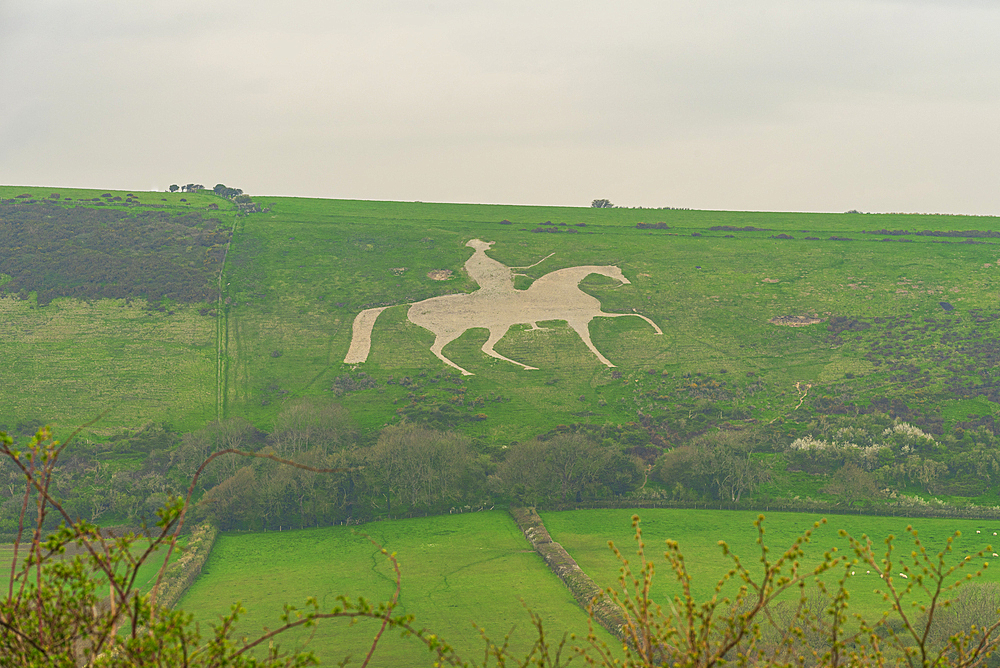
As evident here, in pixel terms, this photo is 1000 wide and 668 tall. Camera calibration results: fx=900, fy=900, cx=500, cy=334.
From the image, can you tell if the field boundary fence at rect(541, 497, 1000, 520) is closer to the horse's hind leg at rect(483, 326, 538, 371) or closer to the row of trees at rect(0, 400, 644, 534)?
the row of trees at rect(0, 400, 644, 534)

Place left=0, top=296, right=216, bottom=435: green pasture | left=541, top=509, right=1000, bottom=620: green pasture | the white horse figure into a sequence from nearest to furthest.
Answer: left=541, top=509, right=1000, bottom=620: green pasture
left=0, top=296, right=216, bottom=435: green pasture
the white horse figure

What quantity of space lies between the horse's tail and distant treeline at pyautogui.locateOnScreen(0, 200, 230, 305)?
1448 centimetres

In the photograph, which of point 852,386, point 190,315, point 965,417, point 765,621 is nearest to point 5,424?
point 190,315

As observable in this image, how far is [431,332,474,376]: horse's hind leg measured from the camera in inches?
2750

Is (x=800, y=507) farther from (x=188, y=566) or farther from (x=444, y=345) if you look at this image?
(x=188, y=566)

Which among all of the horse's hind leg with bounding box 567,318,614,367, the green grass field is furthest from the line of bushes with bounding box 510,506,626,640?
the horse's hind leg with bounding box 567,318,614,367

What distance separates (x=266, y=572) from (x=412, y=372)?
27.6 m

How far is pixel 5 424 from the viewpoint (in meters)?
60.7

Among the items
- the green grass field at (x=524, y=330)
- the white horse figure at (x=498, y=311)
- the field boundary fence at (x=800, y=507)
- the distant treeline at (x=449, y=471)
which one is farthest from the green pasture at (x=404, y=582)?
the white horse figure at (x=498, y=311)

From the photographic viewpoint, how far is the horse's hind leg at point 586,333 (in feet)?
235

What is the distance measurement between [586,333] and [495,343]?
780 cm

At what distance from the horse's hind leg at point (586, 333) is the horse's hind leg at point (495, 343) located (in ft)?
18.0

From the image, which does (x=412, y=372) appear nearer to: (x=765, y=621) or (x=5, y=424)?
(x=5, y=424)

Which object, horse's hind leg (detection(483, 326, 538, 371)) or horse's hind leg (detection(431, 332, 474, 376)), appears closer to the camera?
horse's hind leg (detection(431, 332, 474, 376))
